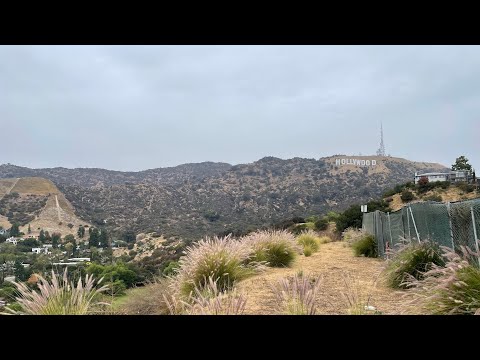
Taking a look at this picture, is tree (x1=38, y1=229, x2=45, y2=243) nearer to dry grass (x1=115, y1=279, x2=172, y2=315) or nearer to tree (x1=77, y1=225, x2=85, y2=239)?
tree (x1=77, y1=225, x2=85, y2=239)

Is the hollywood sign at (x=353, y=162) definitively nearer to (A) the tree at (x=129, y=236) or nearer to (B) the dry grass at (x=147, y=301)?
(A) the tree at (x=129, y=236)

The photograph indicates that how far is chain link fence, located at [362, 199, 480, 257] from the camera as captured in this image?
255 inches

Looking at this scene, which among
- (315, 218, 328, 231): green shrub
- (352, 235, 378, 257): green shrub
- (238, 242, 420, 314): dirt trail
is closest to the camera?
(238, 242, 420, 314): dirt trail

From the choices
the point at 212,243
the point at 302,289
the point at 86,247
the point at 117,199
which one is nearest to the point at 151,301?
the point at 212,243

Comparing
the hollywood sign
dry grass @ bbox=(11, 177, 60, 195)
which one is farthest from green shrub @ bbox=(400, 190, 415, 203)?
dry grass @ bbox=(11, 177, 60, 195)

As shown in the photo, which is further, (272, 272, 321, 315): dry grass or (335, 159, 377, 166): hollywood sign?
(335, 159, 377, 166): hollywood sign

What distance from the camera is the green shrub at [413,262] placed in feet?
25.5

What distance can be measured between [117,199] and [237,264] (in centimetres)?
2445

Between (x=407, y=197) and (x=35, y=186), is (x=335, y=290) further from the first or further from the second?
(x=407, y=197)

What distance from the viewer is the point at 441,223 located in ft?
25.9

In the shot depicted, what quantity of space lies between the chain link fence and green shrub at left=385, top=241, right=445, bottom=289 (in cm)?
26

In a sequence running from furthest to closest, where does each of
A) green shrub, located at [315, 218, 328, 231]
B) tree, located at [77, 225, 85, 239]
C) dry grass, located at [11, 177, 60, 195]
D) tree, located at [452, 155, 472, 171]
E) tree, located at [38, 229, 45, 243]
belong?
tree, located at [452, 155, 472, 171] < green shrub, located at [315, 218, 328, 231] < dry grass, located at [11, 177, 60, 195] < tree, located at [77, 225, 85, 239] < tree, located at [38, 229, 45, 243]

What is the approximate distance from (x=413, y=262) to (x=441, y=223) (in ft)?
2.90
